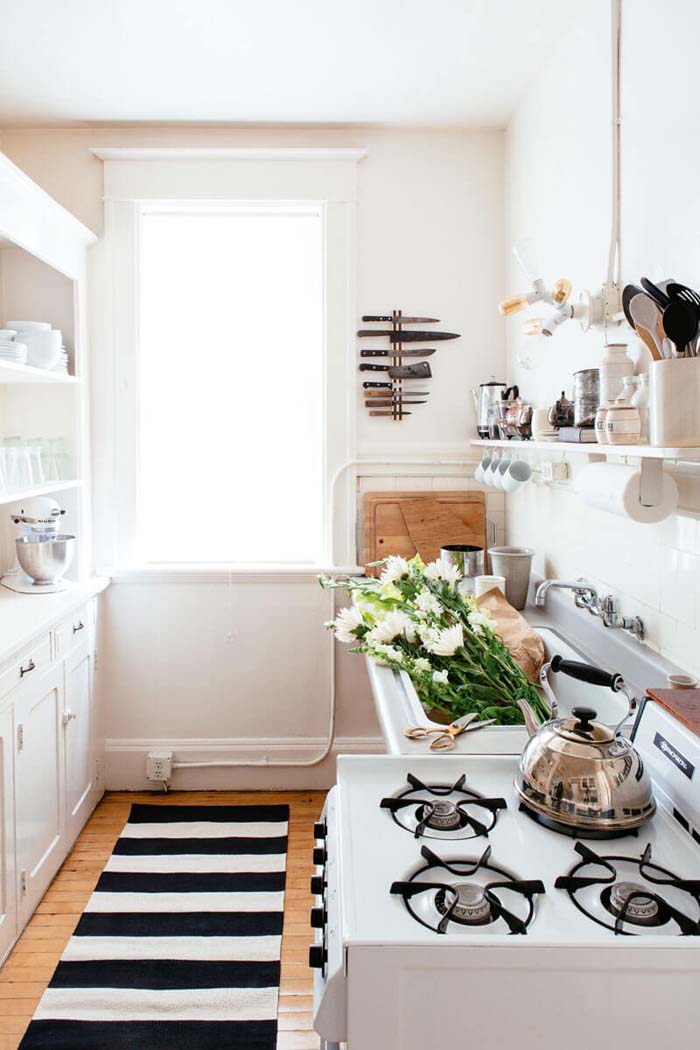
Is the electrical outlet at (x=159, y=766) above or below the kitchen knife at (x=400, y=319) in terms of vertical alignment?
below

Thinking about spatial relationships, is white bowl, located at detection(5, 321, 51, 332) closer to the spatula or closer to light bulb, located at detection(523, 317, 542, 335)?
light bulb, located at detection(523, 317, 542, 335)

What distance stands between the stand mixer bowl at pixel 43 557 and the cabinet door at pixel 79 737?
0.96ft

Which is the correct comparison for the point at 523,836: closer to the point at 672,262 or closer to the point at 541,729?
the point at 541,729

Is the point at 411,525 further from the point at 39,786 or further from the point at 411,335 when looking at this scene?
the point at 39,786

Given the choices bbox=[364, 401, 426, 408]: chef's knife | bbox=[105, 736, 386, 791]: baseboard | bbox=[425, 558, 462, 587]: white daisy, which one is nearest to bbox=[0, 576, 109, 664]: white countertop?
bbox=[105, 736, 386, 791]: baseboard

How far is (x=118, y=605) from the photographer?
11.2ft

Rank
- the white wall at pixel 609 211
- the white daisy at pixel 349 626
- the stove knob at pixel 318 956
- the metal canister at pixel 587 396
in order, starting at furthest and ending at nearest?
the white daisy at pixel 349 626 < the metal canister at pixel 587 396 < the white wall at pixel 609 211 < the stove knob at pixel 318 956

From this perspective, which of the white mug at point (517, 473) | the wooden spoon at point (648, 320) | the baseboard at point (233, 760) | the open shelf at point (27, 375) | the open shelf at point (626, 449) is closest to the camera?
the open shelf at point (626, 449)

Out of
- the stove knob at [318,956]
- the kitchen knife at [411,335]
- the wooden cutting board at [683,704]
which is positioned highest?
the kitchen knife at [411,335]

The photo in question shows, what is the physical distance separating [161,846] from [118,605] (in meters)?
0.96

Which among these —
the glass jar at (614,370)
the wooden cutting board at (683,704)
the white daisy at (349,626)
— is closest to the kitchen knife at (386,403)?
the white daisy at (349,626)

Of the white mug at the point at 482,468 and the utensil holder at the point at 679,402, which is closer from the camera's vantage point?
the utensil holder at the point at 679,402

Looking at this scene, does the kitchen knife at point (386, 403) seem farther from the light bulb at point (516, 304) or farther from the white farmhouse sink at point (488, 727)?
the white farmhouse sink at point (488, 727)

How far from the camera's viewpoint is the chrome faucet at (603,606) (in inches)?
81.6
